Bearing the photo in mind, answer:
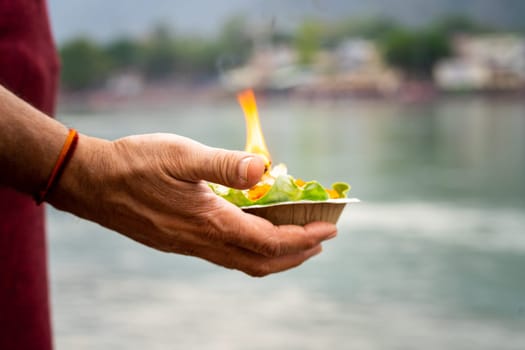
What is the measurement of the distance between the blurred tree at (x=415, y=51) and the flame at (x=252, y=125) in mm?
32885

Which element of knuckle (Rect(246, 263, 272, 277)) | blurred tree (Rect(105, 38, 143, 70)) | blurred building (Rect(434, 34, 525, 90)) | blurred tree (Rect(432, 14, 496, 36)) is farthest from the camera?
blurred tree (Rect(432, 14, 496, 36))

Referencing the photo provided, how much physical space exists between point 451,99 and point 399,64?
1005cm

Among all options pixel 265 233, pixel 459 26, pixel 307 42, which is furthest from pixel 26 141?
pixel 459 26

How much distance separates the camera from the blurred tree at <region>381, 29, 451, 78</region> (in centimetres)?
3359

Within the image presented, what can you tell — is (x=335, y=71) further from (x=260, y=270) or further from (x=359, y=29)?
(x=260, y=270)

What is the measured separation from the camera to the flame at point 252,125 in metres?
1.16

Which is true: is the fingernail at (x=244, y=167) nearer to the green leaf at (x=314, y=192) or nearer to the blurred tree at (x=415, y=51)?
the green leaf at (x=314, y=192)

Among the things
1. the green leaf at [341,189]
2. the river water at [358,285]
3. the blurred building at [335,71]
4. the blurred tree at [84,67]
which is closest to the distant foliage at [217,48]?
the blurred tree at [84,67]

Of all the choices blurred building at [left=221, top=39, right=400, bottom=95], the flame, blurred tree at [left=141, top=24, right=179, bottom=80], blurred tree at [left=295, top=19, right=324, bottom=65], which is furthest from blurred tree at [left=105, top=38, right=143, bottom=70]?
the flame

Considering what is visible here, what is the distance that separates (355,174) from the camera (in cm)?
1483

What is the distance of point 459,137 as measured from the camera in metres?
25.6

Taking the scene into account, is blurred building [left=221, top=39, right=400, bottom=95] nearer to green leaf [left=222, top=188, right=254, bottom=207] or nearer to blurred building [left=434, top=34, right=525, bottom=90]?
blurred building [left=434, top=34, right=525, bottom=90]

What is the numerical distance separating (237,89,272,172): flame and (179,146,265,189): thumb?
0.26 meters

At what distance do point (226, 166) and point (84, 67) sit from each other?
3511 centimetres
